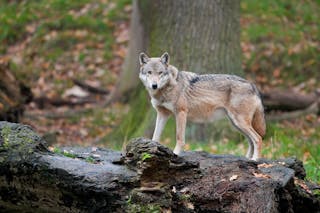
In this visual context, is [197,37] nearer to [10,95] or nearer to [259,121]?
[259,121]

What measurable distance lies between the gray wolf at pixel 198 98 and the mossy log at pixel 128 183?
2080mm

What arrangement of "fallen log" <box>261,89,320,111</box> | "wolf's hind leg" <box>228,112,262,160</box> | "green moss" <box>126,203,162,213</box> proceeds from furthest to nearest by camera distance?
"fallen log" <box>261,89,320,111</box> → "wolf's hind leg" <box>228,112,262,160</box> → "green moss" <box>126,203,162,213</box>

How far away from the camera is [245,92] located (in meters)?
7.75

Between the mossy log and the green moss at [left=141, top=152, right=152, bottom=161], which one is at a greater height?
the green moss at [left=141, top=152, right=152, bottom=161]

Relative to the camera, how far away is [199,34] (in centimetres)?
1079

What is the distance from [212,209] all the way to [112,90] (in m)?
11.7

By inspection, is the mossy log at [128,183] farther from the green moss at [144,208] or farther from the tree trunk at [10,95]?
the tree trunk at [10,95]

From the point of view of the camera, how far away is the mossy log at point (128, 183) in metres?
5.19

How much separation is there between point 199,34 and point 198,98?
3.18 m

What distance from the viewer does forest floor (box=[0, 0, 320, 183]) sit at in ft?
49.8

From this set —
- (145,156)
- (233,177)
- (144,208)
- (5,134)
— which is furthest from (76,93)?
(144,208)

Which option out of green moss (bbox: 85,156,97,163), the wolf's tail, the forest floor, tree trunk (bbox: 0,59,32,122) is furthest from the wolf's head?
the forest floor

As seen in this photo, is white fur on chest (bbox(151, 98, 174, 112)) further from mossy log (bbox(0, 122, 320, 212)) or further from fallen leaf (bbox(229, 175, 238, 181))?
fallen leaf (bbox(229, 175, 238, 181))

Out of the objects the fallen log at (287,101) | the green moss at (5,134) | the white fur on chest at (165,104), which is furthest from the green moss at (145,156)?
the fallen log at (287,101)
